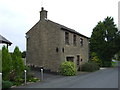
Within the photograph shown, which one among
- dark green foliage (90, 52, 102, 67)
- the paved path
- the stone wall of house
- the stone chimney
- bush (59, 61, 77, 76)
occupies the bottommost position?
the paved path

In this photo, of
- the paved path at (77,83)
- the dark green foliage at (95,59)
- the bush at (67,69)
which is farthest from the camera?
the dark green foliage at (95,59)

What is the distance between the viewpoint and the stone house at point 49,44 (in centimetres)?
2662

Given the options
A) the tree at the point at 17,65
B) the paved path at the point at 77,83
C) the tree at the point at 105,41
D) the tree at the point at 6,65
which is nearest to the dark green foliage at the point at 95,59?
the tree at the point at 105,41

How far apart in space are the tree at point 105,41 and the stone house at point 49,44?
18229mm

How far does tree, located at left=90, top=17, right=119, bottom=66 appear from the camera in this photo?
47.0 metres

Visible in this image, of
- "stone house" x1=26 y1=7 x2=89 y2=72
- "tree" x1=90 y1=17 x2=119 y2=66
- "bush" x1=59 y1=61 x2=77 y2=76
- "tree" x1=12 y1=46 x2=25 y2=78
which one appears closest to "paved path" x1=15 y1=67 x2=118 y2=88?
"tree" x1=12 y1=46 x2=25 y2=78

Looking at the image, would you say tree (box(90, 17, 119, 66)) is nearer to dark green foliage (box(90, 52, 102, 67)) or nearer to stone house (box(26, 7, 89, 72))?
dark green foliage (box(90, 52, 102, 67))

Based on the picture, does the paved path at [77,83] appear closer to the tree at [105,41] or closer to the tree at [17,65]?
the tree at [17,65]

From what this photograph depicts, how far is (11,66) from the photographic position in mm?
17125

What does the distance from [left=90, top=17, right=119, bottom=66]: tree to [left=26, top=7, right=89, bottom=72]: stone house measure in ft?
59.8

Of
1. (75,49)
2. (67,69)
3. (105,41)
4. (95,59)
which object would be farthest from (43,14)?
(105,41)

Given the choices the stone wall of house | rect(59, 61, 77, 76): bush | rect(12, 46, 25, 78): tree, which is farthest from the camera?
the stone wall of house

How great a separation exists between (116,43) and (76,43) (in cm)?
1980

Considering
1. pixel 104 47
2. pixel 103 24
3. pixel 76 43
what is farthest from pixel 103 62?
pixel 76 43
